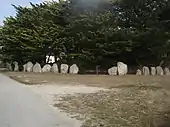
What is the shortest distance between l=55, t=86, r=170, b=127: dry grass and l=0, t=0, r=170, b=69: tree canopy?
11.2 metres

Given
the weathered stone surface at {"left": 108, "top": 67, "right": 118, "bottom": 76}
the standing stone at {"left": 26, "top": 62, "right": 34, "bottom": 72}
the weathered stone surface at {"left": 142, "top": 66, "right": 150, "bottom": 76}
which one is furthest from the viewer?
the standing stone at {"left": 26, "top": 62, "right": 34, "bottom": 72}

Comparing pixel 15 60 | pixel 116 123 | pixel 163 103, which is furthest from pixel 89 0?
pixel 116 123

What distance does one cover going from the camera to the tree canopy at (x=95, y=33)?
75.8ft

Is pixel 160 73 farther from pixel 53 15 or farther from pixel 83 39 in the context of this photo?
pixel 53 15

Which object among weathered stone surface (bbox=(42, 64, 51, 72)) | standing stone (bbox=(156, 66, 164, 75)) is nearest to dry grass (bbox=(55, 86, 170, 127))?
standing stone (bbox=(156, 66, 164, 75))

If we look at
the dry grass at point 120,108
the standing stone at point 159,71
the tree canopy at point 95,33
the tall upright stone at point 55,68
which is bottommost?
the dry grass at point 120,108

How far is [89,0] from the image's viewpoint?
2597 centimetres

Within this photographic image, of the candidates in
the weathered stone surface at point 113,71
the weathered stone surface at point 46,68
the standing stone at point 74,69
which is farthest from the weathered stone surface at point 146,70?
the weathered stone surface at point 46,68

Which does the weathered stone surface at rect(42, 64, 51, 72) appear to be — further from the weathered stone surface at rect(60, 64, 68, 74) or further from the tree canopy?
the weathered stone surface at rect(60, 64, 68, 74)

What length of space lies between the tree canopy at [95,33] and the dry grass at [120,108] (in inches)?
439

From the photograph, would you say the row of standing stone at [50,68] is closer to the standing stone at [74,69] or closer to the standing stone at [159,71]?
the standing stone at [74,69]

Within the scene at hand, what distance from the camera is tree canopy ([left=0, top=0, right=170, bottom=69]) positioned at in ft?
75.8

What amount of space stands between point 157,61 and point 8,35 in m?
12.3

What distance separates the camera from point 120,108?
30.1ft
